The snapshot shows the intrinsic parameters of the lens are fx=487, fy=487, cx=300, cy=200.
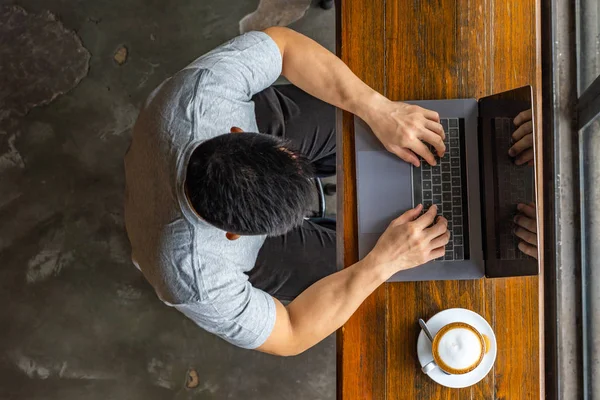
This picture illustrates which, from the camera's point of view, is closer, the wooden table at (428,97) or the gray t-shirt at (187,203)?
the gray t-shirt at (187,203)

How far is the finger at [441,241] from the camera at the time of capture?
4.13 ft

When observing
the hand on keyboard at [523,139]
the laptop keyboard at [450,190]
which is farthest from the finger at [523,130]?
the laptop keyboard at [450,190]

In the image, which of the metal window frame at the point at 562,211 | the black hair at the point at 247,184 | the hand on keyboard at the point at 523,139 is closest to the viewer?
the black hair at the point at 247,184

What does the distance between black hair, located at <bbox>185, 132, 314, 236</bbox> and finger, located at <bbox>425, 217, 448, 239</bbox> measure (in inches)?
17.7

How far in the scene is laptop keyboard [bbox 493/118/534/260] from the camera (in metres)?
1.19

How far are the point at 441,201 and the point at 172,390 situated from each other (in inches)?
60.9

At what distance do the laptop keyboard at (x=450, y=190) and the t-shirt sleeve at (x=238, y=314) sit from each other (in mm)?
488

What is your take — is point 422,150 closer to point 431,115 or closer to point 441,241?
point 431,115

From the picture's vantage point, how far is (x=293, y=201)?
930mm

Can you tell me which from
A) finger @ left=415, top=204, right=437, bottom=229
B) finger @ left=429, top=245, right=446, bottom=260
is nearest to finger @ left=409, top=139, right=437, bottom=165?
finger @ left=415, top=204, right=437, bottom=229

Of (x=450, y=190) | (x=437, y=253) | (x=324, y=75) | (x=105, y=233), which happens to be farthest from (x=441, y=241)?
(x=105, y=233)

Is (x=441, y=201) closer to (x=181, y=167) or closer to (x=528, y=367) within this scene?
(x=528, y=367)

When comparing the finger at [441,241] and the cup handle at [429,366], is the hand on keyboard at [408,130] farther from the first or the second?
the cup handle at [429,366]

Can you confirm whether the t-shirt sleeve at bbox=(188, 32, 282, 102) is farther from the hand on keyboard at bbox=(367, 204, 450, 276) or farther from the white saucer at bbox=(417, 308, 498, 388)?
the white saucer at bbox=(417, 308, 498, 388)
